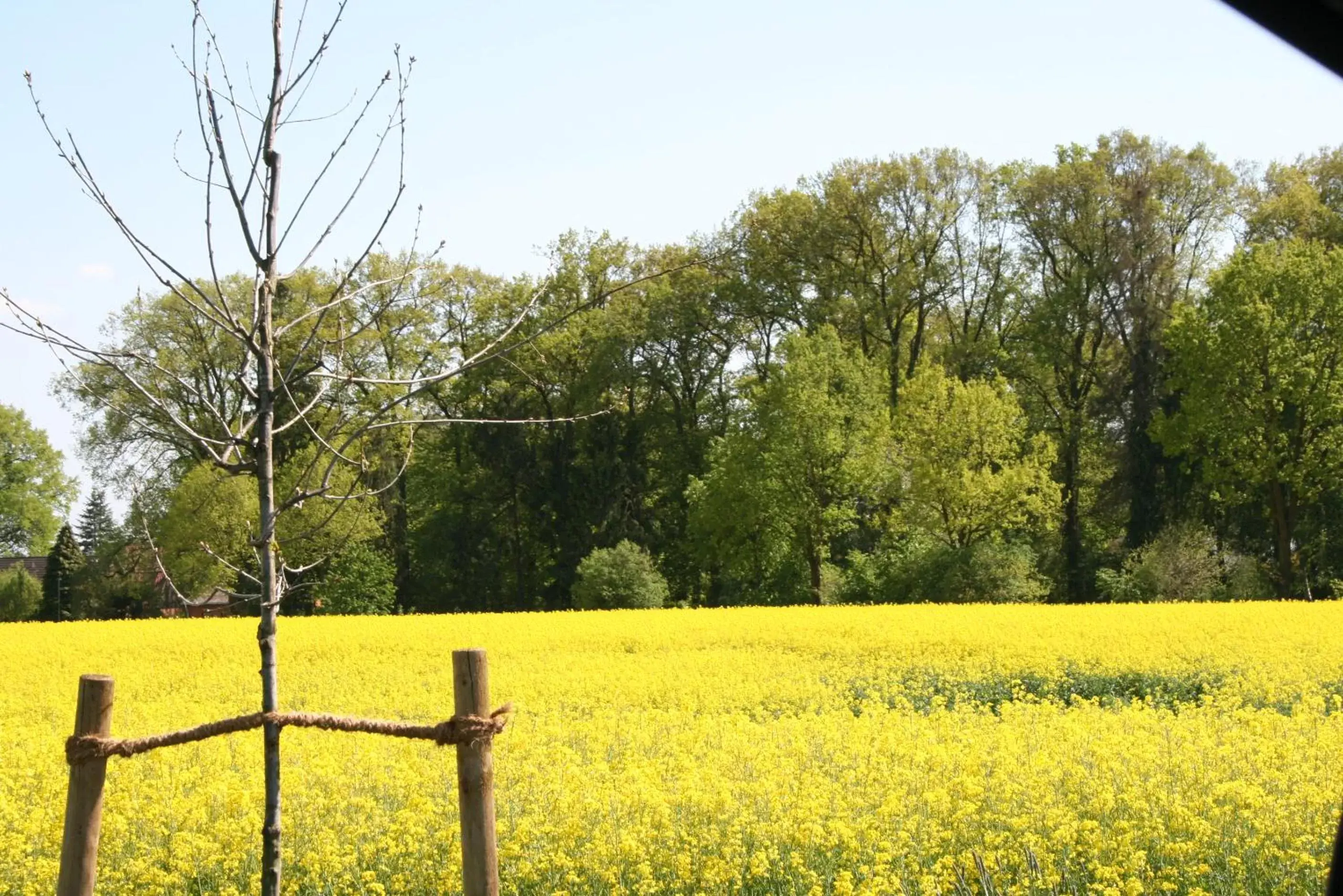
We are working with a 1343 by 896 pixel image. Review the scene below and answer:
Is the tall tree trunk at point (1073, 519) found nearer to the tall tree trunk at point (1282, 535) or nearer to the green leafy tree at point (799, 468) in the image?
the tall tree trunk at point (1282, 535)

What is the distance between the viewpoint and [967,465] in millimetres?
38719

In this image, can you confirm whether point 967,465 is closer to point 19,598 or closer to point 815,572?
point 815,572

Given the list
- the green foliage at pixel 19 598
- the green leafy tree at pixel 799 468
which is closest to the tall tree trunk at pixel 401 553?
the green leafy tree at pixel 799 468

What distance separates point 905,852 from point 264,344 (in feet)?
16.6

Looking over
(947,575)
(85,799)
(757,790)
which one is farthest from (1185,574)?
(85,799)

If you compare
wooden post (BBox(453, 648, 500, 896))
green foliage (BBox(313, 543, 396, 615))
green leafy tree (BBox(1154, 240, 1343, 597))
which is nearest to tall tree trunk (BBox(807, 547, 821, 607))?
green leafy tree (BBox(1154, 240, 1343, 597))

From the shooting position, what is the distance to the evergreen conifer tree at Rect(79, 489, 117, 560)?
54.1m

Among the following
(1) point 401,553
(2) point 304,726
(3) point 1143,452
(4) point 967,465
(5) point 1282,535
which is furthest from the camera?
(1) point 401,553

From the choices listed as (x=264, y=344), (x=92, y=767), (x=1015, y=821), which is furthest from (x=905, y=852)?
(x=264, y=344)

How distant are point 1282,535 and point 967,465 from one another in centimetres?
853

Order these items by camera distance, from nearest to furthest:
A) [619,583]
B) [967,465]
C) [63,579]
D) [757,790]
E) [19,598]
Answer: [757,790] → [619,583] → [967,465] → [63,579] → [19,598]

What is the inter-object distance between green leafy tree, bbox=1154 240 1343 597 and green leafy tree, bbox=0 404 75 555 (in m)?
57.8

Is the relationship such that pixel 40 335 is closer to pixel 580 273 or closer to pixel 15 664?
pixel 15 664

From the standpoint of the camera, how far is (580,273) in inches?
1841
